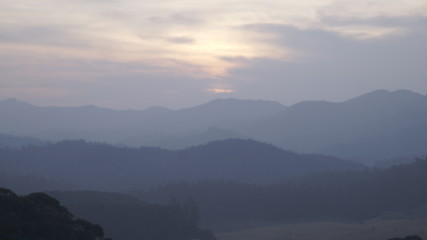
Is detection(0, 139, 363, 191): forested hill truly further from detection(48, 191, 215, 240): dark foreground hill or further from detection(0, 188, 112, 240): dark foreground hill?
detection(0, 188, 112, 240): dark foreground hill

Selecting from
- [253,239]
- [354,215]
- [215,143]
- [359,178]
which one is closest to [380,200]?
[354,215]

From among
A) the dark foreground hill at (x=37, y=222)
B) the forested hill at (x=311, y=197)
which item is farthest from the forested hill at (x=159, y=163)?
the dark foreground hill at (x=37, y=222)

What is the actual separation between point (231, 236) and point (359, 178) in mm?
41204

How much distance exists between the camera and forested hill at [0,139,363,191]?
5842 inches

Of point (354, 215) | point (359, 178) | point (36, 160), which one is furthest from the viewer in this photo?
point (36, 160)

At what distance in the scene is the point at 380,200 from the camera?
334ft

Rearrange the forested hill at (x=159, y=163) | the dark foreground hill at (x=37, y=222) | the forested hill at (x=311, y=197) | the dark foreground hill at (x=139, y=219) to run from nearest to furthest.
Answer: the dark foreground hill at (x=37, y=222) → the dark foreground hill at (x=139, y=219) → the forested hill at (x=311, y=197) → the forested hill at (x=159, y=163)

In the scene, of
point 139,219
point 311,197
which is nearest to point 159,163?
point 311,197

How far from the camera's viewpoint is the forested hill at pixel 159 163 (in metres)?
148

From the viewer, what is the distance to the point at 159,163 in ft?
537

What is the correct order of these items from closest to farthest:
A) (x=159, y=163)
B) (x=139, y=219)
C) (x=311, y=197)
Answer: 1. (x=139, y=219)
2. (x=311, y=197)
3. (x=159, y=163)

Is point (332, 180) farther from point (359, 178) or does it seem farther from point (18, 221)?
point (18, 221)

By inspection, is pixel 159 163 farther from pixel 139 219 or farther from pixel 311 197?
pixel 139 219

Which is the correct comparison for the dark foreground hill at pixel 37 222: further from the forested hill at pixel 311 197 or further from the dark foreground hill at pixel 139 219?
the forested hill at pixel 311 197
